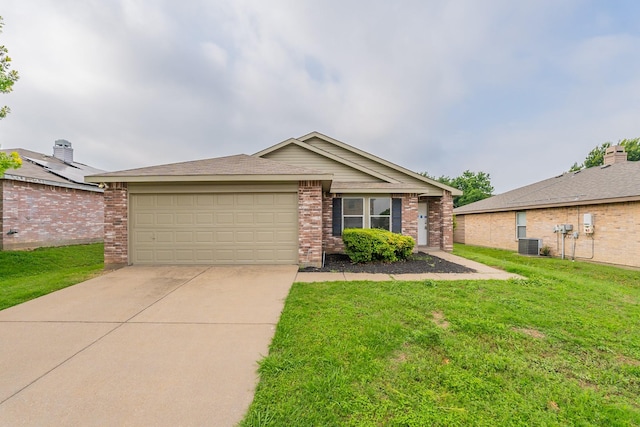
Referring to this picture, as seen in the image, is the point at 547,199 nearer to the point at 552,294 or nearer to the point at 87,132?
the point at 552,294

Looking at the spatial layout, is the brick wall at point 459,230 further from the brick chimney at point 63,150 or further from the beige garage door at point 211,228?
the brick chimney at point 63,150

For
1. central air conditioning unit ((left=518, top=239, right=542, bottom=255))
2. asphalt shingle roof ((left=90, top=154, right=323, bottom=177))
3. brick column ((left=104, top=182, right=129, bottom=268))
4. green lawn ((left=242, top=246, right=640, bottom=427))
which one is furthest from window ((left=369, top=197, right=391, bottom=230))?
brick column ((left=104, top=182, right=129, bottom=268))

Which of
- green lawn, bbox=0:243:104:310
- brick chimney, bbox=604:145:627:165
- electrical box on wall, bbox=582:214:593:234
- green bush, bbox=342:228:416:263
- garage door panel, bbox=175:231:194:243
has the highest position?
brick chimney, bbox=604:145:627:165

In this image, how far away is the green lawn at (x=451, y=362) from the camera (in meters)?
1.97

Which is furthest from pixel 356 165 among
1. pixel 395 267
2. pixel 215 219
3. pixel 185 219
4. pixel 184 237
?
pixel 184 237

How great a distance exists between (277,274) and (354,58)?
39.7ft

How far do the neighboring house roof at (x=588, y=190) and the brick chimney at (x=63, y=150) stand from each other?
27.5m

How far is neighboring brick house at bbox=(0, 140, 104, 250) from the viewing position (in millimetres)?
9859

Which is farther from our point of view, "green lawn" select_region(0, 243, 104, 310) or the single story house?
the single story house

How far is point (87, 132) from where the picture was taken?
1703 cm

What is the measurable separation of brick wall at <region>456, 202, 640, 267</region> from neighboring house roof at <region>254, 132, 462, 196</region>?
4.80 meters

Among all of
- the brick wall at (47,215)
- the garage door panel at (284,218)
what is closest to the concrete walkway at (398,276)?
the garage door panel at (284,218)

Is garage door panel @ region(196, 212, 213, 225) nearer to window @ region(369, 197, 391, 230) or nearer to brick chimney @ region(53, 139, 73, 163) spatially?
window @ region(369, 197, 391, 230)

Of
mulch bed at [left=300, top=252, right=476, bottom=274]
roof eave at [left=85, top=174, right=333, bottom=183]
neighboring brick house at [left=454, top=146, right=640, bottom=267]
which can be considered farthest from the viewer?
neighboring brick house at [left=454, top=146, right=640, bottom=267]
